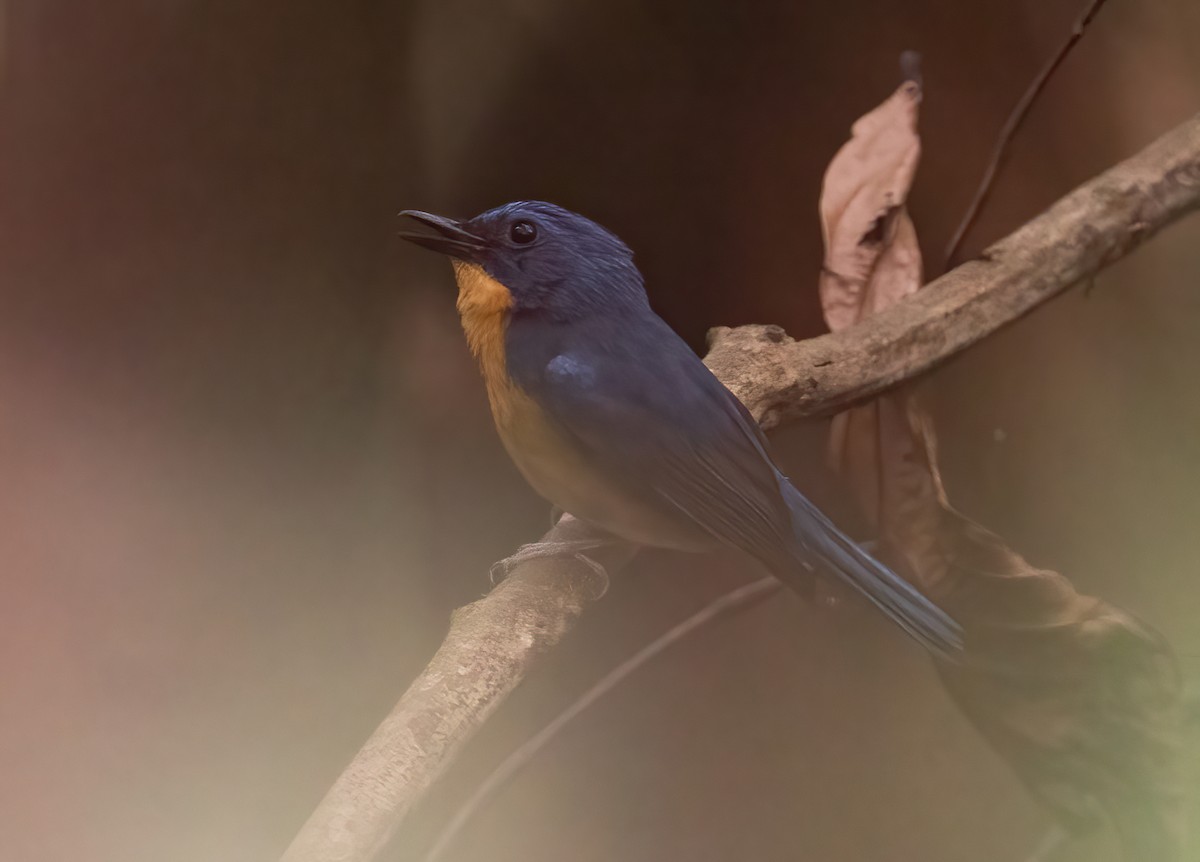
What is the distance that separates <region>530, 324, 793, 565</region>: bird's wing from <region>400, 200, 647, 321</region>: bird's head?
8 cm

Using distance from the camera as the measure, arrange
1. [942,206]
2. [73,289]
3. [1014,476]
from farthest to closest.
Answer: [942,206] < [1014,476] < [73,289]

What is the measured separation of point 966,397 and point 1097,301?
25 cm

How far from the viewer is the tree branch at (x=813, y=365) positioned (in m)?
0.84

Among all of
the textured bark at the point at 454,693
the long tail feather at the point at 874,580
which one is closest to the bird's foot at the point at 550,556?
the textured bark at the point at 454,693

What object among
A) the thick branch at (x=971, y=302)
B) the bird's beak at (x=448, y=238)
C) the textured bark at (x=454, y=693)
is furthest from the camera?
the thick branch at (x=971, y=302)

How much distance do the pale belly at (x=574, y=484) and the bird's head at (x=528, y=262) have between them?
12cm

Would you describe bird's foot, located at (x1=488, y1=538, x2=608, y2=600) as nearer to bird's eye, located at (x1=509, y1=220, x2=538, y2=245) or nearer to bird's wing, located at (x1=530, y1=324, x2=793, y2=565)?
bird's wing, located at (x1=530, y1=324, x2=793, y2=565)

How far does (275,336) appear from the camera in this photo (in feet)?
3.43

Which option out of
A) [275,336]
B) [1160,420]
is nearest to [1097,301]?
[1160,420]

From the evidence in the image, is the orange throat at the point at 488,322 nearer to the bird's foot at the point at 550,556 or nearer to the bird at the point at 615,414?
the bird at the point at 615,414

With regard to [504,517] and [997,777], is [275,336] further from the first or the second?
[997,777]

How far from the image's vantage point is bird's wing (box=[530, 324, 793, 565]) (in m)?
0.98

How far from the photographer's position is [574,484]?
100 cm

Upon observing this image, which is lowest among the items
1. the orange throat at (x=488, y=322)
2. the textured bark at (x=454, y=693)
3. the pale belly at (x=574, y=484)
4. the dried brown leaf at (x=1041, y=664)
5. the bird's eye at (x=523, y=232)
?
the dried brown leaf at (x=1041, y=664)
